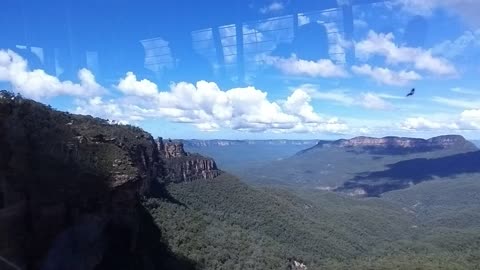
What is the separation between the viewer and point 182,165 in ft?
245

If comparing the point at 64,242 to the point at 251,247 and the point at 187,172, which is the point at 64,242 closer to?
the point at 251,247

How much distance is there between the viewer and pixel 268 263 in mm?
46688

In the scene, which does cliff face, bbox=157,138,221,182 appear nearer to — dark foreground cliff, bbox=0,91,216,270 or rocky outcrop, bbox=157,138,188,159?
rocky outcrop, bbox=157,138,188,159

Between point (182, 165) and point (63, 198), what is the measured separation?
175ft

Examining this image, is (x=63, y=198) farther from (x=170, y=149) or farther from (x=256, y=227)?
(x=170, y=149)

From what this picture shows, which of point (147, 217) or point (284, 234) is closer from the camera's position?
point (147, 217)

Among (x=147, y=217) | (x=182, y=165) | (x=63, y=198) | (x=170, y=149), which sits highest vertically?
(x=170, y=149)

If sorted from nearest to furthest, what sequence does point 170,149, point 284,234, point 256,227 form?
point 256,227
point 284,234
point 170,149

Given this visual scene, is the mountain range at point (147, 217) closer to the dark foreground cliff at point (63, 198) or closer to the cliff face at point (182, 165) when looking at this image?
the dark foreground cliff at point (63, 198)

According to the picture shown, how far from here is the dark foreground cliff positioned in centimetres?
1833

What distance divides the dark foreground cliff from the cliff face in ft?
135

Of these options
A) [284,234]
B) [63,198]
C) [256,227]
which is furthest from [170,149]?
[63,198]

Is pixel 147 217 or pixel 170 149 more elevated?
pixel 170 149

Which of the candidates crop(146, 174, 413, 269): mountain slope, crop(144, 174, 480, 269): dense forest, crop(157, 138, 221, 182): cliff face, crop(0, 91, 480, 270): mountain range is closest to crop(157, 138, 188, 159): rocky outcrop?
crop(157, 138, 221, 182): cliff face
